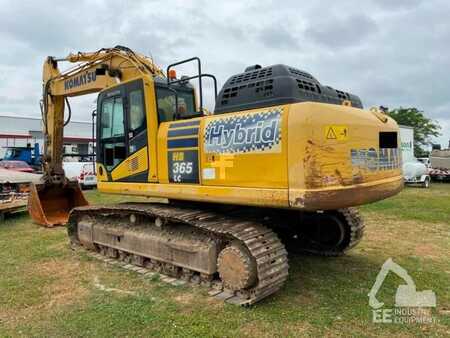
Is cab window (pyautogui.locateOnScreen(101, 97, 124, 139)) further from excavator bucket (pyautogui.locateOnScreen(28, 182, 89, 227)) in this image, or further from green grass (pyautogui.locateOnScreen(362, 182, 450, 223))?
green grass (pyautogui.locateOnScreen(362, 182, 450, 223))

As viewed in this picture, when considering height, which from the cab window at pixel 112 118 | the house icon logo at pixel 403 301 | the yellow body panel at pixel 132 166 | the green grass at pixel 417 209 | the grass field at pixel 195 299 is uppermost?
the cab window at pixel 112 118

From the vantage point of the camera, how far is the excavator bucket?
361 inches

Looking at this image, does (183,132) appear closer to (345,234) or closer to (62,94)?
(345,234)

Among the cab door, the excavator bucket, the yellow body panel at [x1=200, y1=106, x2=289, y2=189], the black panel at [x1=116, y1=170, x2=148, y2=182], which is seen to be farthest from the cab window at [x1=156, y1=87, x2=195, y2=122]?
the excavator bucket

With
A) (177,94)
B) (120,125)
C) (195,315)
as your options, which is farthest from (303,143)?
(120,125)

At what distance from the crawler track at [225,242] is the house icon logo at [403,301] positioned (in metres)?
1.07

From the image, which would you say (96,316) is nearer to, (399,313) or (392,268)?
(399,313)

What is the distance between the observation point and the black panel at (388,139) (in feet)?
15.4

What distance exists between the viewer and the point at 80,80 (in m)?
7.75

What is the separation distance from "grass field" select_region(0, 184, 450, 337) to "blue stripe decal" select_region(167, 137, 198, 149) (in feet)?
5.93

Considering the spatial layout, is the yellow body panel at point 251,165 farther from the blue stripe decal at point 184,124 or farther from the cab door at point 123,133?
the cab door at point 123,133

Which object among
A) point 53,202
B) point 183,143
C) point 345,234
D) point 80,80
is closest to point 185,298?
point 183,143

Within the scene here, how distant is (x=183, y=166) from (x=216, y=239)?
1.03m

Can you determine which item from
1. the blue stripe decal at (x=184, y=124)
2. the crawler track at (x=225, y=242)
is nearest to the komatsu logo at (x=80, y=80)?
the crawler track at (x=225, y=242)
